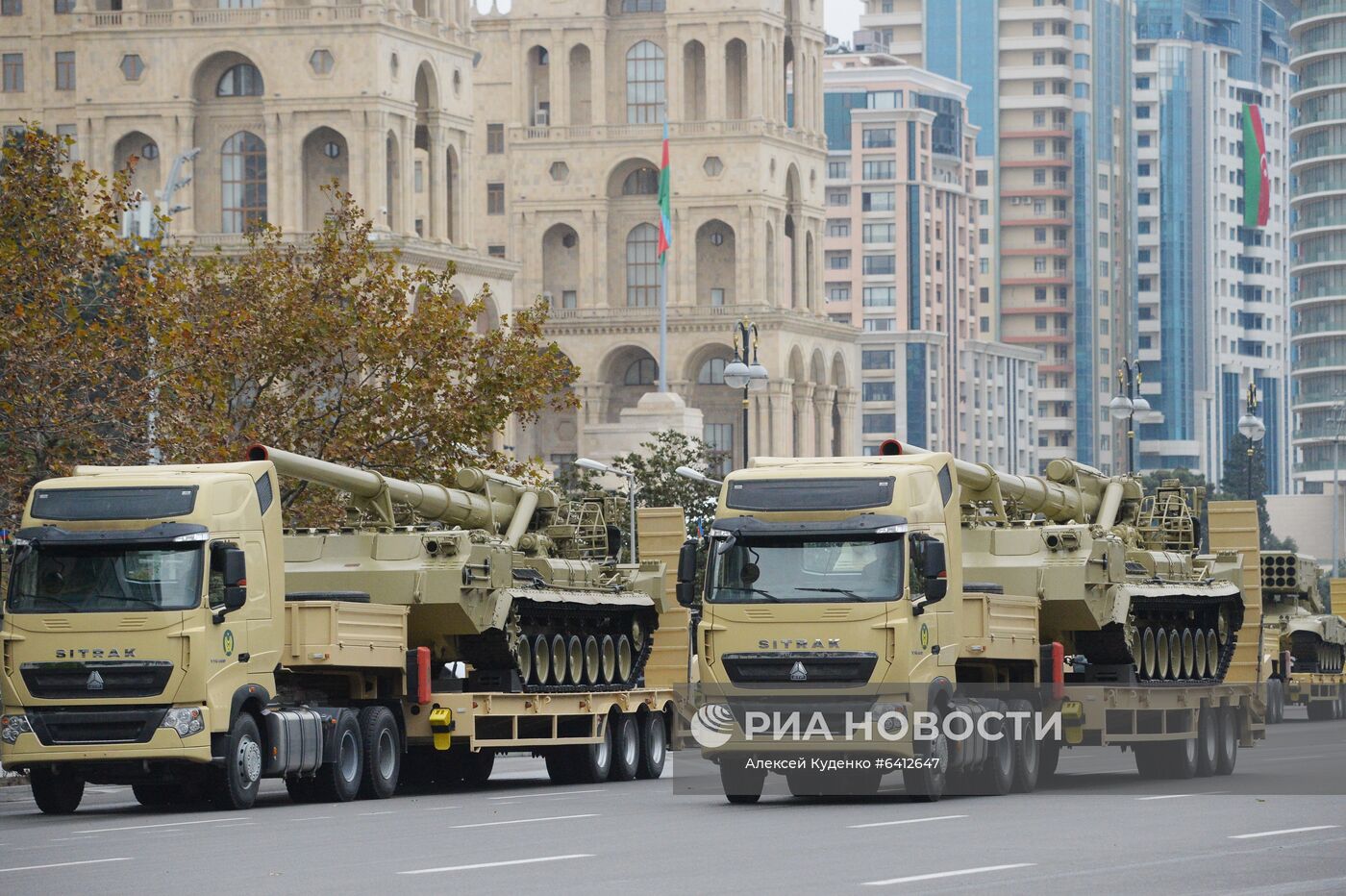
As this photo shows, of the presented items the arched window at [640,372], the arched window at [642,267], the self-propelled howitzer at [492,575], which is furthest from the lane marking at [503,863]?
the arched window at [640,372]

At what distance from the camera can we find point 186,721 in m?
28.0

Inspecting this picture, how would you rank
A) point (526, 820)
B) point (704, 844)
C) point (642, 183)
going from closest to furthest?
point (704, 844), point (526, 820), point (642, 183)

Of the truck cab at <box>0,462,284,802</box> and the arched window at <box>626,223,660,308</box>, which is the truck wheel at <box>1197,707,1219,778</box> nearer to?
the truck cab at <box>0,462,284,802</box>

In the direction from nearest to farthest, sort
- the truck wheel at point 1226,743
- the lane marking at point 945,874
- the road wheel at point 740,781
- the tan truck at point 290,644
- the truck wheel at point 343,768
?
the lane marking at point 945,874, the road wheel at point 740,781, the tan truck at point 290,644, the truck wheel at point 343,768, the truck wheel at point 1226,743

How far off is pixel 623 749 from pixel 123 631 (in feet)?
29.0

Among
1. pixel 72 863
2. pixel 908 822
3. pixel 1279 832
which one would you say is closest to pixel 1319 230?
pixel 908 822

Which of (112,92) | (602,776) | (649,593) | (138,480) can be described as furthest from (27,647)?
(112,92)

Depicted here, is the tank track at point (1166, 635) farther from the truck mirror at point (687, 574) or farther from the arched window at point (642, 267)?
the arched window at point (642, 267)

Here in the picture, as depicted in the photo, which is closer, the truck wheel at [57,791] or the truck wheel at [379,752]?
the truck wheel at [57,791]

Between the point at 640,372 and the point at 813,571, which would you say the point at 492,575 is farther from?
the point at 640,372

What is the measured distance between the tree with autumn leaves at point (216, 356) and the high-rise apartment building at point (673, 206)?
295ft

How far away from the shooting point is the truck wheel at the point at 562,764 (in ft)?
114

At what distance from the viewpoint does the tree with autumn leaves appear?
37.8 metres

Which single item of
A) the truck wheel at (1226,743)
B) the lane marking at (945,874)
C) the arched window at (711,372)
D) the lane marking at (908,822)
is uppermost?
the arched window at (711,372)
